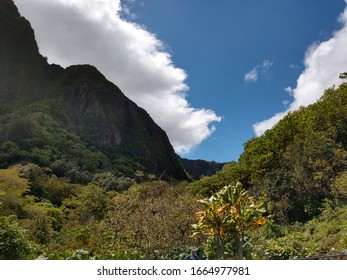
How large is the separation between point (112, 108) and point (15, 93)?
100ft

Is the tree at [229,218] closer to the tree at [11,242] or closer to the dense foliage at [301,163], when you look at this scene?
the tree at [11,242]

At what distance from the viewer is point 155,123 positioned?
146 m

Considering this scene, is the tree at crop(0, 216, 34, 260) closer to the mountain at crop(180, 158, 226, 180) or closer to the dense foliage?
the dense foliage

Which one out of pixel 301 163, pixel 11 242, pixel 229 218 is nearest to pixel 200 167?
pixel 301 163

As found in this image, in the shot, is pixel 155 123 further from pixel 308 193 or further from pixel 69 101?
pixel 308 193

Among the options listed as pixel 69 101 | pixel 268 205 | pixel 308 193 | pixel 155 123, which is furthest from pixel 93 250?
pixel 155 123

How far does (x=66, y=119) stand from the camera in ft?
335

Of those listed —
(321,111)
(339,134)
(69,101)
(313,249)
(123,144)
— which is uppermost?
(69,101)

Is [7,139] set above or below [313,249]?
above

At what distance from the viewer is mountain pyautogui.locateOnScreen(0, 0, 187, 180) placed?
74.7m

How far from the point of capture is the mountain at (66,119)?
7469 centimetres

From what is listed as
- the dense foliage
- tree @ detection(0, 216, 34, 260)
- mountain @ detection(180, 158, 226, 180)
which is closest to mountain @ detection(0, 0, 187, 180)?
the dense foliage

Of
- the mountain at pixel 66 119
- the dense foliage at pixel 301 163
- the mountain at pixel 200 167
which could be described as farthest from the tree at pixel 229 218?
the mountain at pixel 200 167

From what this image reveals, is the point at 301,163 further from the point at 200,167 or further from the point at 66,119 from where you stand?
the point at 200,167
